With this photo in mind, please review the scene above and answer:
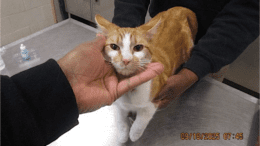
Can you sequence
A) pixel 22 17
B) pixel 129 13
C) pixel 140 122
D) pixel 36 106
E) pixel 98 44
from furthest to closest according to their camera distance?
pixel 22 17 → pixel 129 13 → pixel 140 122 → pixel 98 44 → pixel 36 106

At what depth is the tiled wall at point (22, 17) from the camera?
1386 millimetres

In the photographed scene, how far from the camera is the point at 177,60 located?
31.8 inches

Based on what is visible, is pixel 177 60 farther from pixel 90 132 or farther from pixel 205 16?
pixel 90 132

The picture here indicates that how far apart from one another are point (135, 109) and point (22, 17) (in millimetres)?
1491

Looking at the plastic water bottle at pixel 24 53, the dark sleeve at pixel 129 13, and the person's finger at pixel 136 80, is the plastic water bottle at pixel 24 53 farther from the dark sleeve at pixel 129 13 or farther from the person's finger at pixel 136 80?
the person's finger at pixel 136 80

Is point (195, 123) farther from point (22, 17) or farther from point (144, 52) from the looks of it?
point (22, 17)

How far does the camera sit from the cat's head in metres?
0.48

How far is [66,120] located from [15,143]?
120 mm

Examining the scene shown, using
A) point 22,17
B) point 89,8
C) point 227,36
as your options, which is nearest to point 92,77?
point 227,36

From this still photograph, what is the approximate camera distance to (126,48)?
49cm

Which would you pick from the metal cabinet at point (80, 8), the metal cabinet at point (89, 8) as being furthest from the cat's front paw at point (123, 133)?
the metal cabinet at point (80, 8)

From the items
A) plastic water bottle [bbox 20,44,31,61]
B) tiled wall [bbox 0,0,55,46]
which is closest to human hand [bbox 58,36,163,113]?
plastic water bottle [bbox 20,44,31,61]

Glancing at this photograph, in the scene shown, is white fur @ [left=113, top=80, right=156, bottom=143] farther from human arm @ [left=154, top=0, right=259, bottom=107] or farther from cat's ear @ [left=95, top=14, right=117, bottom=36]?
cat's ear @ [left=95, top=14, right=117, bottom=36]
